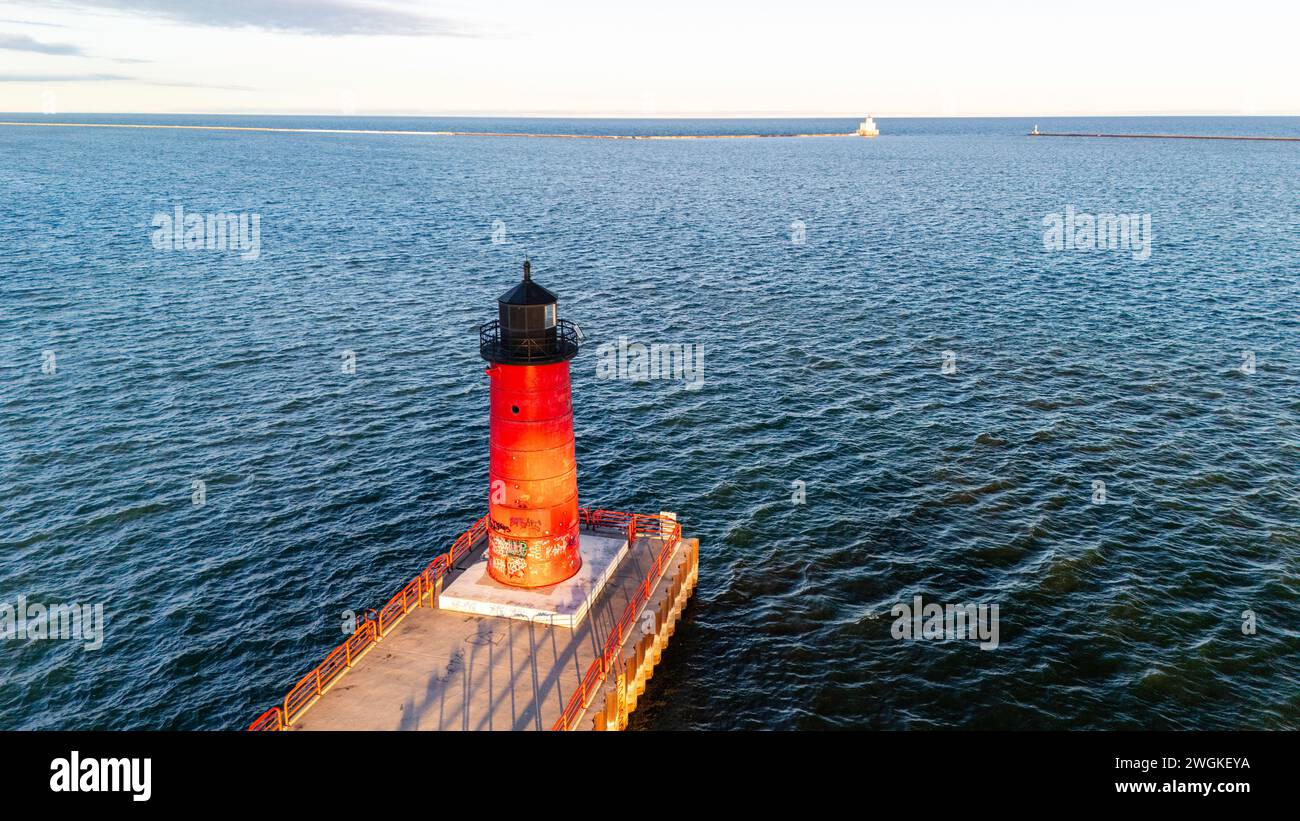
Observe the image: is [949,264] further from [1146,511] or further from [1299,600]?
[1299,600]

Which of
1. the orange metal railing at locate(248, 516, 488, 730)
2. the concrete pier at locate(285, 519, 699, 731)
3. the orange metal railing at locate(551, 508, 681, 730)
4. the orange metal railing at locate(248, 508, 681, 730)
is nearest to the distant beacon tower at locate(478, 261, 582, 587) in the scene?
the concrete pier at locate(285, 519, 699, 731)

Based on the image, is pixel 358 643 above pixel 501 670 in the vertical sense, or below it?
above

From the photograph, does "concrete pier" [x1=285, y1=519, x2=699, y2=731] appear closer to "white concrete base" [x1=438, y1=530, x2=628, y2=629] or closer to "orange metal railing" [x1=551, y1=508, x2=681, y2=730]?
"orange metal railing" [x1=551, y1=508, x2=681, y2=730]

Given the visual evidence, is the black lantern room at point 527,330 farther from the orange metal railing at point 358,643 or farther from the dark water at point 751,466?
the dark water at point 751,466

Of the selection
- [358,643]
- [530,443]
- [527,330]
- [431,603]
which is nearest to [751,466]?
[530,443]

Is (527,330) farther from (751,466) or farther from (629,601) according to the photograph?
(751,466)

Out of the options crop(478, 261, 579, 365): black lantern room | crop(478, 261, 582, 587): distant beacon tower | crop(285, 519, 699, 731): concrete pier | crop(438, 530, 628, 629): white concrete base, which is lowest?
crop(285, 519, 699, 731): concrete pier
